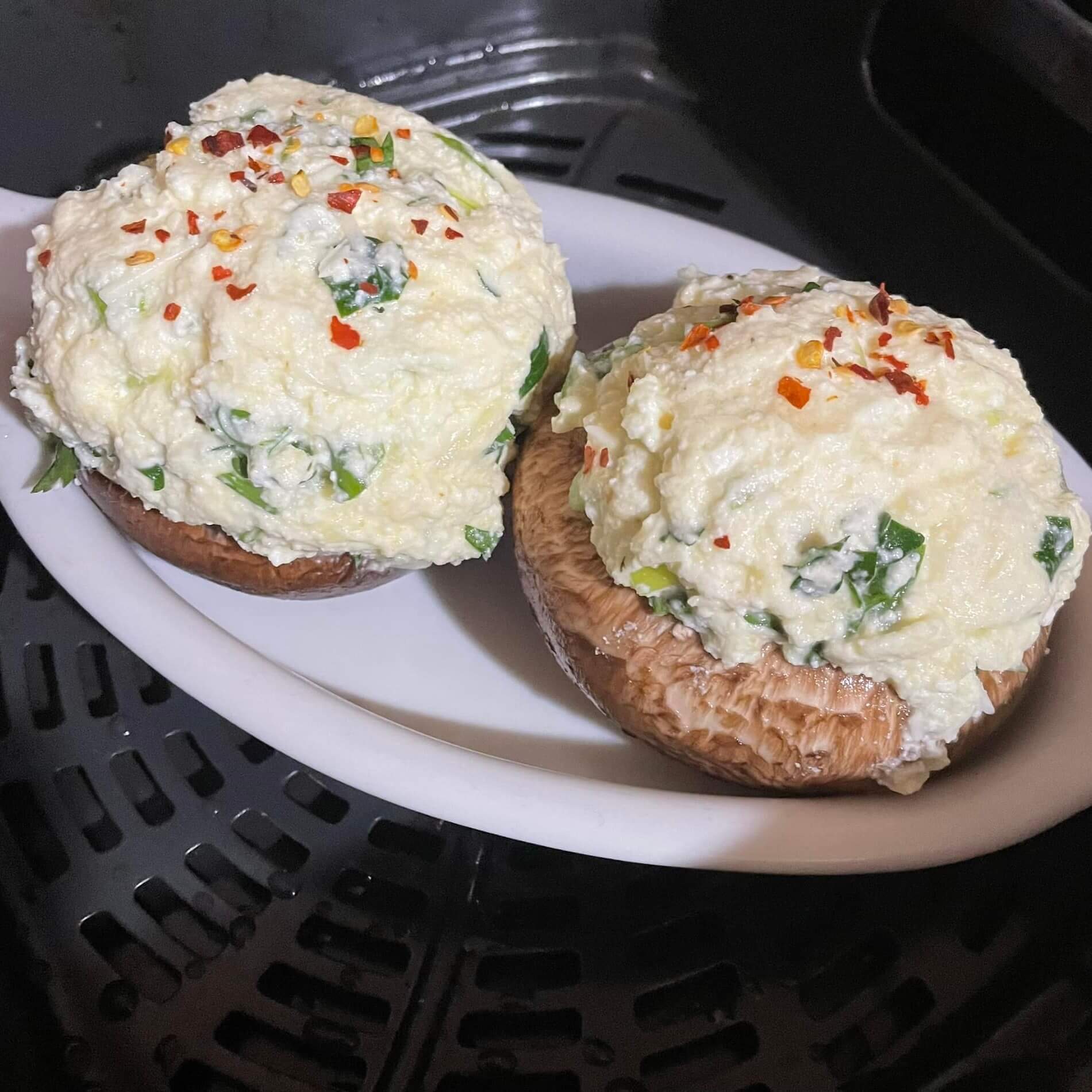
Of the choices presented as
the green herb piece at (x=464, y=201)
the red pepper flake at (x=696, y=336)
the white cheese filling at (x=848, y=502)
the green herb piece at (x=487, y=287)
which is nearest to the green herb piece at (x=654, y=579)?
the white cheese filling at (x=848, y=502)

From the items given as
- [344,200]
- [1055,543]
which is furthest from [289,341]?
[1055,543]

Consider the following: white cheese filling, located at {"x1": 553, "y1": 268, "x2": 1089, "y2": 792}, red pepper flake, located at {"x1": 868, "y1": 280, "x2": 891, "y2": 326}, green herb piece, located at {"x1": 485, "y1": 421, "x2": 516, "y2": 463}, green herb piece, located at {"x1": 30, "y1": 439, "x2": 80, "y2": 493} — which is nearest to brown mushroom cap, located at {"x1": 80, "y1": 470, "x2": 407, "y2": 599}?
green herb piece, located at {"x1": 30, "y1": 439, "x2": 80, "y2": 493}

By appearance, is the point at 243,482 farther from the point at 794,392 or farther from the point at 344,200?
the point at 794,392

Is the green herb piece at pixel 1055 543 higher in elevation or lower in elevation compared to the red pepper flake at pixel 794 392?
lower

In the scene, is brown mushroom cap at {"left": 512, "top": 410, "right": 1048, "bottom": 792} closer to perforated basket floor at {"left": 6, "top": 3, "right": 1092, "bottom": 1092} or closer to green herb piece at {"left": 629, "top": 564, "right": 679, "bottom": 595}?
green herb piece at {"left": 629, "top": 564, "right": 679, "bottom": 595}

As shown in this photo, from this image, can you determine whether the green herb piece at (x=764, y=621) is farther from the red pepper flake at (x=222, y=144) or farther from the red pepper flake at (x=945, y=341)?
the red pepper flake at (x=222, y=144)
